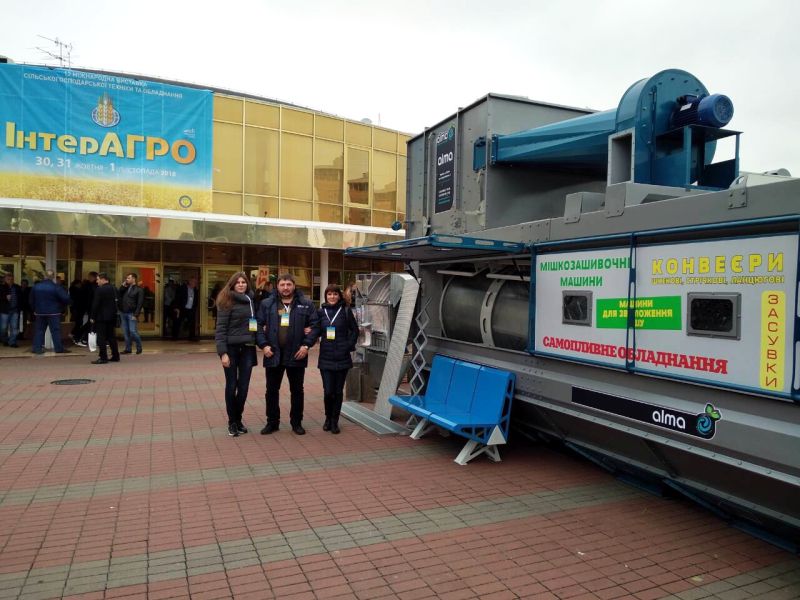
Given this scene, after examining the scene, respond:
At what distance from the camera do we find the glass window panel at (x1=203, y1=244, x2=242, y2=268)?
59.5ft

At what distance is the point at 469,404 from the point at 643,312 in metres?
2.32

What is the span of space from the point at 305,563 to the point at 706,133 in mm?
4647

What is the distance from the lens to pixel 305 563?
12.7 feet

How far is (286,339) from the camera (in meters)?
6.96

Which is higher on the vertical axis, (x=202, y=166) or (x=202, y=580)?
(x=202, y=166)

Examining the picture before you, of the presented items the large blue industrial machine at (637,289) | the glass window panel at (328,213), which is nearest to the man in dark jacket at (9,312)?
the glass window panel at (328,213)

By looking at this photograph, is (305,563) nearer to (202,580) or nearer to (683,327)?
(202,580)

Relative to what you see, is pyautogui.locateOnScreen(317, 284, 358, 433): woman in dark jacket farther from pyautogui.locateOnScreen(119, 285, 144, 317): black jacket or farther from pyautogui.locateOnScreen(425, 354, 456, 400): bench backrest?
pyautogui.locateOnScreen(119, 285, 144, 317): black jacket

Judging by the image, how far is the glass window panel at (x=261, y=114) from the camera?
56.3 ft

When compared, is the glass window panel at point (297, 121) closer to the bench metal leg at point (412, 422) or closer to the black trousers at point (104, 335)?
the black trousers at point (104, 335)

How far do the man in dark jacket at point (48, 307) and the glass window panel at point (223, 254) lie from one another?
4795 mm

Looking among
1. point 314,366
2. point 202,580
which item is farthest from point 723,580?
point 314,366

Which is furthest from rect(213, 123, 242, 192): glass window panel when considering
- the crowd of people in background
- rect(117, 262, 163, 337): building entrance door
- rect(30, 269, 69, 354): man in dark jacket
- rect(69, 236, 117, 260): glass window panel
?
the crowd of people in background

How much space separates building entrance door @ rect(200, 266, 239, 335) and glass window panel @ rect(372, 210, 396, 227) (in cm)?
465
